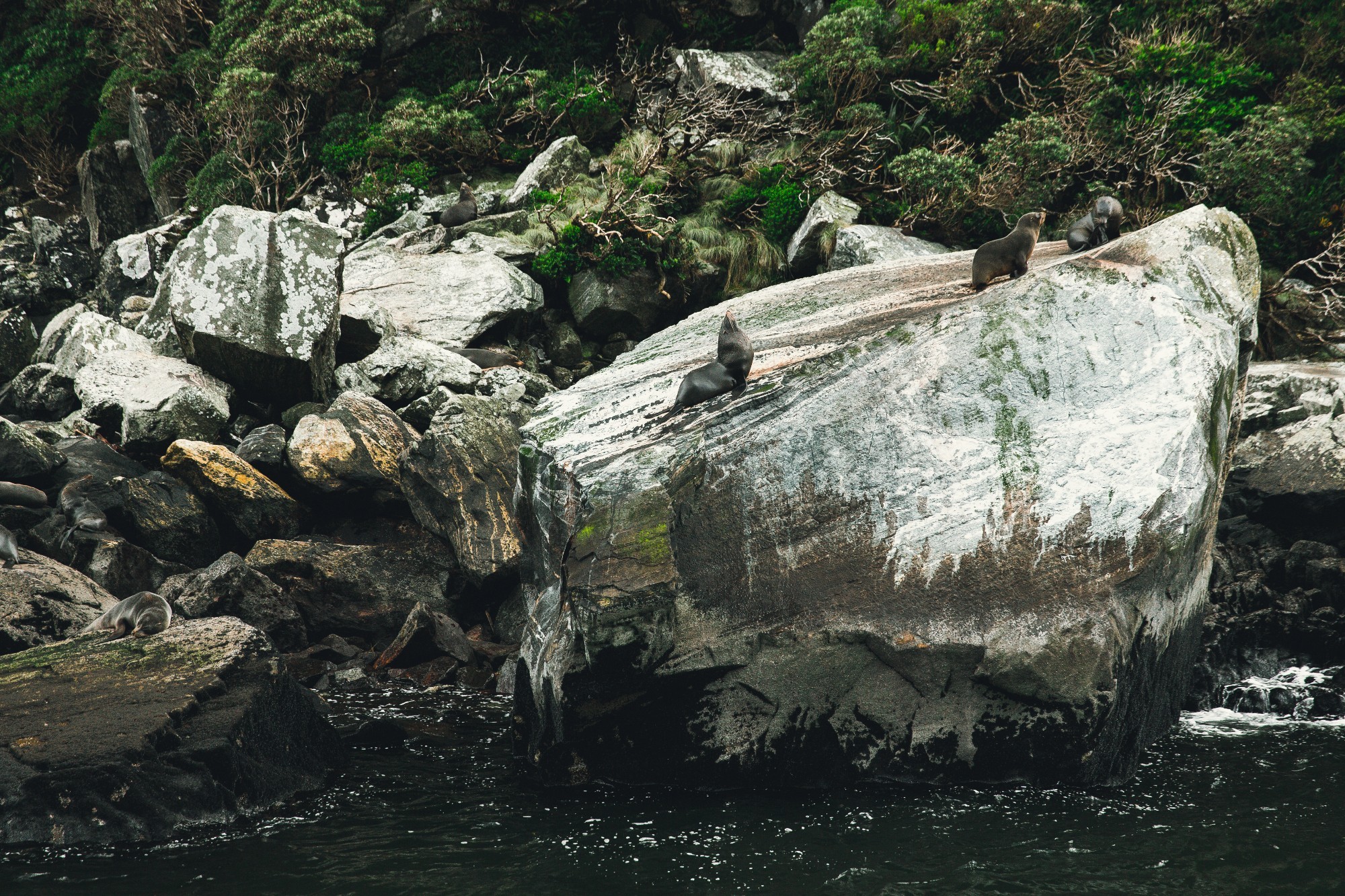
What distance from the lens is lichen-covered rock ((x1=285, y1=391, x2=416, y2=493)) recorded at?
13.7m

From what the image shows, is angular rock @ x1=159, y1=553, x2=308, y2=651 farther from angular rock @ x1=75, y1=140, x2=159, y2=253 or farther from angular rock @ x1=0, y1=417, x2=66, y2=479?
angular rock @ x1=75, y1=140, x2=159, y2=253

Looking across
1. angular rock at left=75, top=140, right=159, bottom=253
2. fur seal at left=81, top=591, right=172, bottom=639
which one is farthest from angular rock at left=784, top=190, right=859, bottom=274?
angular rock at left=75, top=140, right=159, bottom=253

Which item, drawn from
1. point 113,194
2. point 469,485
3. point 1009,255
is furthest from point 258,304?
point 113,194

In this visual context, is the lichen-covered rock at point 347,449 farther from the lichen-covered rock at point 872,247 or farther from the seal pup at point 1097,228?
the seal pup at point 1097,228

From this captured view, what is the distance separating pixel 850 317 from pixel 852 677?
364 centimetres

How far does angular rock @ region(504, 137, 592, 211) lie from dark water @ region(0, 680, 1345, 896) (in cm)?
1587

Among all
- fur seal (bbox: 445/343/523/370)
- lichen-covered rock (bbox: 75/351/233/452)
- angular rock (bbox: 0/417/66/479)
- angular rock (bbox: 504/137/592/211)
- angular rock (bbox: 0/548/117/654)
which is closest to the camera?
angular rock (bbox: 0/548/117/654)

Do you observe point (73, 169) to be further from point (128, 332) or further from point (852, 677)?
point (852, 677)

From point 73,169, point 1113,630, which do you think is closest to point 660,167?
point 1113,630

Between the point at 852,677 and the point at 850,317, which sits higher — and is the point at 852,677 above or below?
below

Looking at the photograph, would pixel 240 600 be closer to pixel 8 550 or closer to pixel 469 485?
pixel 8 550

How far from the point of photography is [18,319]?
21531 mm

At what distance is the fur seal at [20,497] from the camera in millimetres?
12797

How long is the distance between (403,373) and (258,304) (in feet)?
8.44
